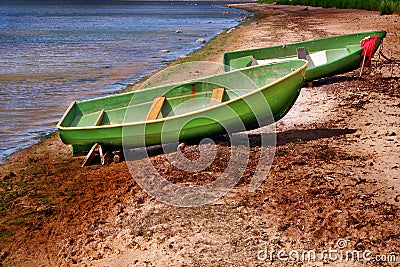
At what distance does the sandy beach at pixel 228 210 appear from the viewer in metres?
4.87

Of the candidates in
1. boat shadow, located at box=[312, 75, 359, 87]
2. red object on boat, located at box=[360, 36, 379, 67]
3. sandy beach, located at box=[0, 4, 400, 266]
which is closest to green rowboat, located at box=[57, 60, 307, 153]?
sandy beach, located at box=[0, 4, 400, 266]

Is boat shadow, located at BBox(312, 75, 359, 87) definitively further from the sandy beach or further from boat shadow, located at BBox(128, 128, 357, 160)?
boat shadow, located at BBox(128, 128, 357, 160)

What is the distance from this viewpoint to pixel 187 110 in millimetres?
8617

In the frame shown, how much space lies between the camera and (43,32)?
3497cm

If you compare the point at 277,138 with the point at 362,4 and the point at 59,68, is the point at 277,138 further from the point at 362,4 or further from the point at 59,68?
the point at 362,4

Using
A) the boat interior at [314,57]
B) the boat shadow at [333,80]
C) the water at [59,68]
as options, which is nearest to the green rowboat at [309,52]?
the boat interior at [314,57]

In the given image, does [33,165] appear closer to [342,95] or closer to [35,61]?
[342,95]

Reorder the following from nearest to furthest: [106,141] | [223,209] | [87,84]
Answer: [223,209], [106,141], [87,84]

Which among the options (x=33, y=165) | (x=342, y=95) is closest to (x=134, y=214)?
(x=33, y=165)

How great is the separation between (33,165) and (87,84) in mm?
7341

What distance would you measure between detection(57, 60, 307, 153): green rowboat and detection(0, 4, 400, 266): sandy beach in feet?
1.38

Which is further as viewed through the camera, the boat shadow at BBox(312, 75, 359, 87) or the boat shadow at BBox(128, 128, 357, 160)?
the boat shadow at BBox(312, 75, 359, 87)

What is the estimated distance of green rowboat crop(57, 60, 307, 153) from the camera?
24.2 ft

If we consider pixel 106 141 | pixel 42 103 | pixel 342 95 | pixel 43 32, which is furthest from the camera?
pixel 43 32
